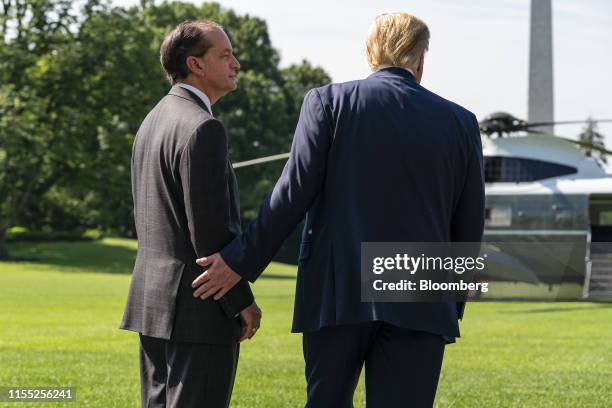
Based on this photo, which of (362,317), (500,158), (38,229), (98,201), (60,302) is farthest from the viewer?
(38,229)

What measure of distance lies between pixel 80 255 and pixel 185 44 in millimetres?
42011

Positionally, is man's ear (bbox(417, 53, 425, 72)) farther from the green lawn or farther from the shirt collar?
the green lawn

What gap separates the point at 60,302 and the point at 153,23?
3255cm

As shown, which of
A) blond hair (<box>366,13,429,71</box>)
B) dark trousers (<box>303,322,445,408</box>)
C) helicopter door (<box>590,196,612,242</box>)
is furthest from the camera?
helicopter door (<box>590,196,612,242</box>)

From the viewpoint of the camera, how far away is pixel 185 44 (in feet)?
11.3

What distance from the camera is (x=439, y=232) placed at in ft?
10.2

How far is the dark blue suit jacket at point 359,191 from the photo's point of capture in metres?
3.04

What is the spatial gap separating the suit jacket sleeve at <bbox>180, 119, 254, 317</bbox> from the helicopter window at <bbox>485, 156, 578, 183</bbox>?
22804mm

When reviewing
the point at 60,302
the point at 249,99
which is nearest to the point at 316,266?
the point at 60,302

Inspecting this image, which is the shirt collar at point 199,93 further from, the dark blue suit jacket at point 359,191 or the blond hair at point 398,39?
the blond hair at point 398,39

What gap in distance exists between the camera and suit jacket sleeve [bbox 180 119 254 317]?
3203 mm

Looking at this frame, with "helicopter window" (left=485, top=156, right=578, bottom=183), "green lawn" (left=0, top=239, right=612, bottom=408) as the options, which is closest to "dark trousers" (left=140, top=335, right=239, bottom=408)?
"green lawn" (left=0, top=239, right=612, bottom=408)

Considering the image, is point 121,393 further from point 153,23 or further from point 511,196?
point 153,23

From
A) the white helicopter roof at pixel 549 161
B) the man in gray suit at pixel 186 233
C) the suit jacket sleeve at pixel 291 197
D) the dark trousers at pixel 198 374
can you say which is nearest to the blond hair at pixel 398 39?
the suit jacket sleeve at pixel 291 197
